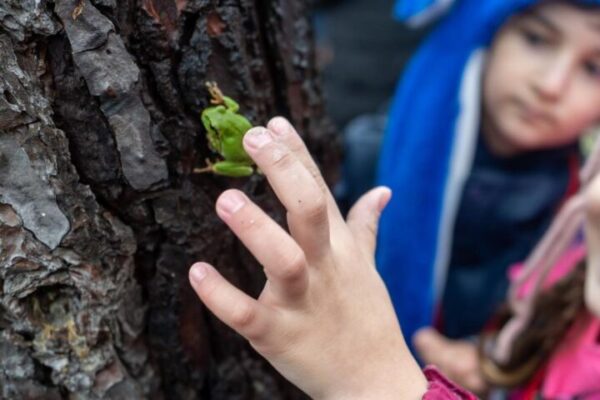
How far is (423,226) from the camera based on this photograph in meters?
1.97

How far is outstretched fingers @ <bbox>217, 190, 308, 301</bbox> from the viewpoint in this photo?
746 millimetres

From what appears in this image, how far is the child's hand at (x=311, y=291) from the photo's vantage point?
2.49 feet

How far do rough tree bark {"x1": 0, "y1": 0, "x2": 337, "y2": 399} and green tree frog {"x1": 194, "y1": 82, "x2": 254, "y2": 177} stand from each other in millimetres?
Result: 22

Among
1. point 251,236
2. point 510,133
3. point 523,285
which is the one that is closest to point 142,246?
point 251,236

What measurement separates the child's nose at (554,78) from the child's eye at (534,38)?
0.07 meters

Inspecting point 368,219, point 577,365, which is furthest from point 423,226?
point 368,219

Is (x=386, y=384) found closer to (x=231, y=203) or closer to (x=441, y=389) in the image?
(x=441, y=389)

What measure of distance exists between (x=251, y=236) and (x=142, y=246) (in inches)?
11.7

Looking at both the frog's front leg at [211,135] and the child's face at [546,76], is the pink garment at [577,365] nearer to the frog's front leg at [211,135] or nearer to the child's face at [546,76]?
the child's face at [546,76]

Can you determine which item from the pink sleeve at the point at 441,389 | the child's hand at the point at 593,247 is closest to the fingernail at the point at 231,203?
the pink sleeve at the point at 441,389

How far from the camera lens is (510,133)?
6.06 ft

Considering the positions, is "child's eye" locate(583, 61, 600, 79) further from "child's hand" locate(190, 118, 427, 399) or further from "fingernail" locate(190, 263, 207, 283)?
"fingernail" locate(190, 263, 207, 283)

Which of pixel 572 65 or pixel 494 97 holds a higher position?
pixel 572 65

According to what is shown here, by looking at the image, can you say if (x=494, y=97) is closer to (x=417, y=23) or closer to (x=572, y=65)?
(x=572, y=65)
